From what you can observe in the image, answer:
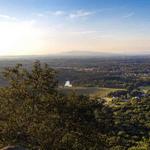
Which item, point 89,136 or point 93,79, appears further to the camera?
point 93,79

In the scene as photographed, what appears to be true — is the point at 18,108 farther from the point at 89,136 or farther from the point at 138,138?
the point at 138,138

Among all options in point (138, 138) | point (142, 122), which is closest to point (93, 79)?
point (142, 122)

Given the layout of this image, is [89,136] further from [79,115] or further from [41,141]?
[41,141]

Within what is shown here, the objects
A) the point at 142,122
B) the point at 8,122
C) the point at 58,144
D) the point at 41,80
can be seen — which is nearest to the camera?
the point at 58,144

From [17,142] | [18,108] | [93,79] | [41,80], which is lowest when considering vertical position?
[93,79]

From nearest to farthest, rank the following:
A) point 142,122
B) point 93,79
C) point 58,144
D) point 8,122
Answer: point 58,144, point 8,122, point 142,122, point 93,79

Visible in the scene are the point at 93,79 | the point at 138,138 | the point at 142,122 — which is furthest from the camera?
the point at 93,79

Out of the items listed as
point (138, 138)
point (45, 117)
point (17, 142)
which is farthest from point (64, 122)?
point (138, 138)

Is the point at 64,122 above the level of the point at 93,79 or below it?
above

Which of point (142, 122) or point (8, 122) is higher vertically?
point (8, 122)
